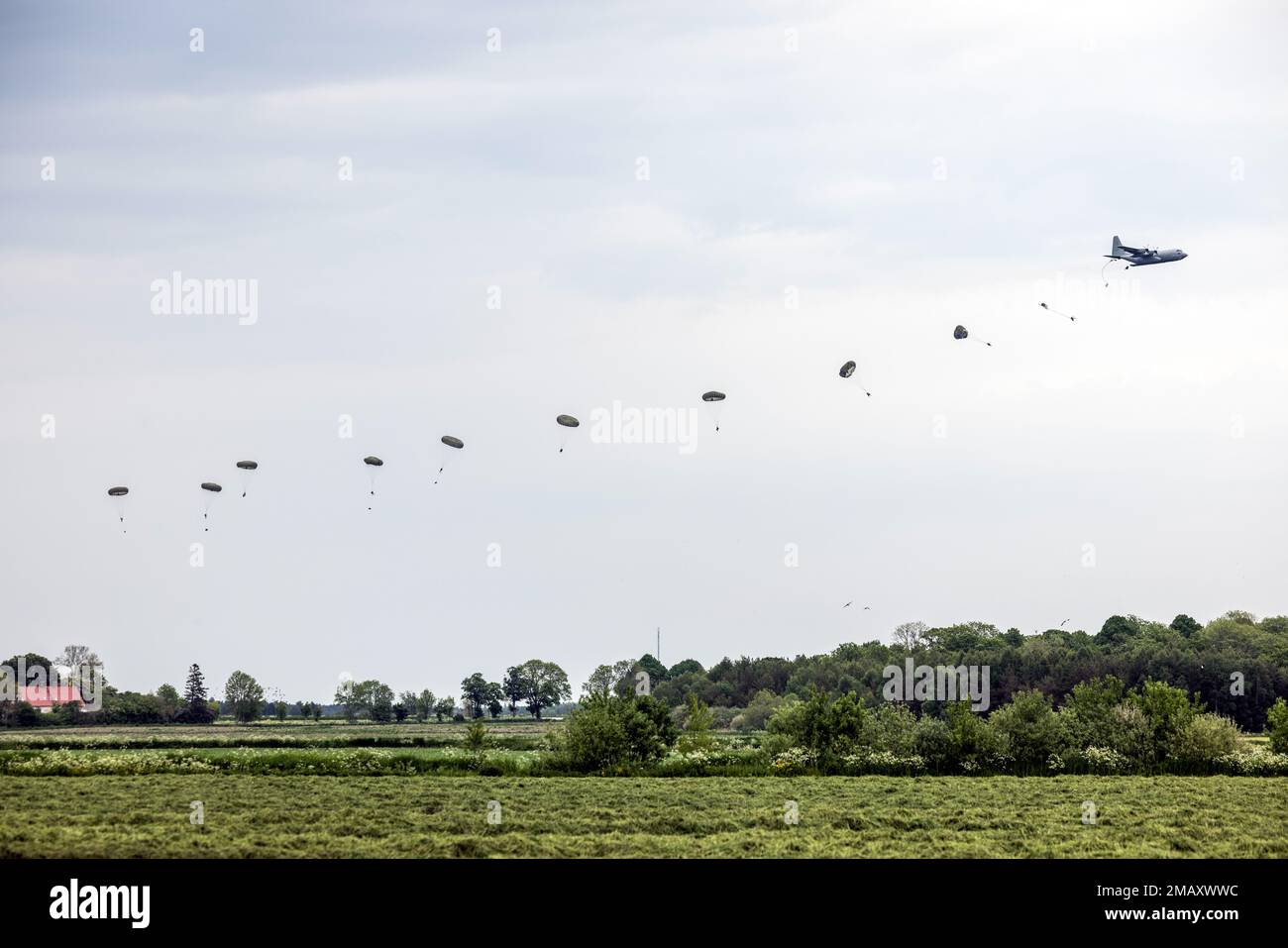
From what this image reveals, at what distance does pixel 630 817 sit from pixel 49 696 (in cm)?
10443

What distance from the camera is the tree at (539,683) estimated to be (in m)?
140

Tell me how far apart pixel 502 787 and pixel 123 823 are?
16495 millimetres

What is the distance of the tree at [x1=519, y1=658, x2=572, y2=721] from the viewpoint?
140 m

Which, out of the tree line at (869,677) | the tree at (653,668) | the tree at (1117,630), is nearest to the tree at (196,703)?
the tree line at (869,677)

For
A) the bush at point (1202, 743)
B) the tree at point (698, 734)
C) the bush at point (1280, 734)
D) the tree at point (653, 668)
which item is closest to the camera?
the bush at point (1202, 743)

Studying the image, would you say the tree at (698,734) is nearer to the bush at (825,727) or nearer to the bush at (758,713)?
the bush at (825,727)

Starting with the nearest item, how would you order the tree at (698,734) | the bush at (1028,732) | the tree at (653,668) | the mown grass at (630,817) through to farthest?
the mown grass at (630,817) → the bush at (1028,732) → the tree at (698,734) → the tree at (653,668)

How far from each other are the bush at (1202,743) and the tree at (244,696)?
9380cm

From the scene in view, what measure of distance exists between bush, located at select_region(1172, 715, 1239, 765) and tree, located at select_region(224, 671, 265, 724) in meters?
93.8

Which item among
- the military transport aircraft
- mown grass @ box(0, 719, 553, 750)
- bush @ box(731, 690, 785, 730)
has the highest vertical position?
the military transport aircraft

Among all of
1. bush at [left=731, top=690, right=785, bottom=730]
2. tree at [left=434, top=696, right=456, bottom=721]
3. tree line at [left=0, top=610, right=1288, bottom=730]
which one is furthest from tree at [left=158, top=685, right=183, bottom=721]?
bush at [left=731, top=690, right=785, bottom=730]

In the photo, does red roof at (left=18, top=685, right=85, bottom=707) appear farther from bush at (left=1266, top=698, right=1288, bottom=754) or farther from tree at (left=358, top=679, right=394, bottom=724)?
bush at (left=1266, top=698, right=1288, bottom=754)
